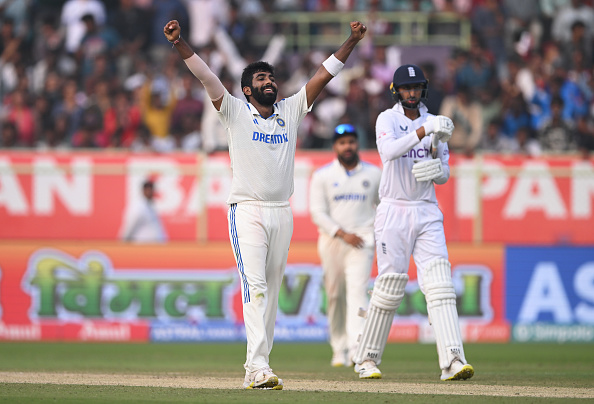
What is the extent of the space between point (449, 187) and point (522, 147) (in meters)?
Result: 2.20

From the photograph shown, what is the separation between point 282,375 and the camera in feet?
32.6

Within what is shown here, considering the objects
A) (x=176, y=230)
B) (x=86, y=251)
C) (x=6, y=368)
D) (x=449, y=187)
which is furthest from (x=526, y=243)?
(x=6, y=368)

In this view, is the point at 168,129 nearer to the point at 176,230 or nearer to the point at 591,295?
the point at 176,230

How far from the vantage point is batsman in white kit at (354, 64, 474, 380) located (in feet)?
29.5

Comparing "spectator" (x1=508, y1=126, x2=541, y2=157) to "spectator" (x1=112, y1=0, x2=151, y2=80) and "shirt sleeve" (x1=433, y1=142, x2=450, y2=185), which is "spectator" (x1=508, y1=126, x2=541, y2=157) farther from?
"shirt sleeve" (x1=433, y1=142, x2=450, y2=185)

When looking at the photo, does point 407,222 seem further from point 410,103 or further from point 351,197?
point 351,197

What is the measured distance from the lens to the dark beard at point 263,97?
8.35 meters

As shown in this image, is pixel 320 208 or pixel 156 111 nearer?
pixel 320 208

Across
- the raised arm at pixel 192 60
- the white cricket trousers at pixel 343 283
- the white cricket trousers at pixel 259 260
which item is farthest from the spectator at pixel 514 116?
the raised arm at pixel 192 60

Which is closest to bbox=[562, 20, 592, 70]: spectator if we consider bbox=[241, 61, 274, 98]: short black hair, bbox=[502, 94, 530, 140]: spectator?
bbox=[502, 94, 530, 140]: spectator

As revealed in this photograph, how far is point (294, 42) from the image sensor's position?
69.3 ft

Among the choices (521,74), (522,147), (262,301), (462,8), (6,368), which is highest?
(462,8)

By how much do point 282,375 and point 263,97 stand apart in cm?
293

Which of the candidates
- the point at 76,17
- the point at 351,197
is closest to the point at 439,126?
the point at 351,197
